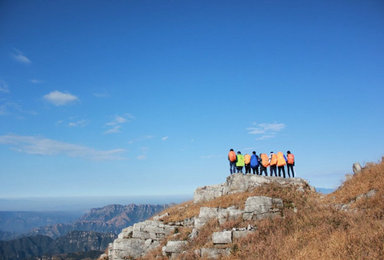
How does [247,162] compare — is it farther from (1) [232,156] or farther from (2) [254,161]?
(1) [232,156]

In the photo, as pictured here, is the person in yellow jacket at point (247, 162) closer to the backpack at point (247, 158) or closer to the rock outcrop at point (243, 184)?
the backpack at point (247, 158)

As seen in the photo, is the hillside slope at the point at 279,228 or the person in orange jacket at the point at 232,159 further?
the person in orange jacket at the point at 232,159

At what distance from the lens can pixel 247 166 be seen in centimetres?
2578

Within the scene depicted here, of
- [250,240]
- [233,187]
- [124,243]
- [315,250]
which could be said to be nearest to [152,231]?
[124,243]

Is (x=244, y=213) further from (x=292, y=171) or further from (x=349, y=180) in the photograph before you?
(x=292, y=171)

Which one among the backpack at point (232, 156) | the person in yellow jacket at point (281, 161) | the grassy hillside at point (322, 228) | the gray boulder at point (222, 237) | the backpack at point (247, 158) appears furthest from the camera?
the backpack at point (247, 158)

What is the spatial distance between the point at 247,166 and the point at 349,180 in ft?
31.4

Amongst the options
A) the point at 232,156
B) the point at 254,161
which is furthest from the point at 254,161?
the point at 232,156

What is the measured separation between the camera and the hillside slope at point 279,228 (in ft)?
31.5

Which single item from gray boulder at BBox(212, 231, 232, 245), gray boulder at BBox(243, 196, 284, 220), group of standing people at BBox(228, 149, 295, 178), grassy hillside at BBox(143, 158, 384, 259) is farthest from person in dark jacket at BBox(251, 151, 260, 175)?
gray boulder at BBox(212, 231, 232, 245)

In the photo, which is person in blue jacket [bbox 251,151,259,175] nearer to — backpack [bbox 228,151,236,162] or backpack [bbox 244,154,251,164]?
backpack [bbox 244,154,251,164]

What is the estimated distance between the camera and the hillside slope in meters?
9.59

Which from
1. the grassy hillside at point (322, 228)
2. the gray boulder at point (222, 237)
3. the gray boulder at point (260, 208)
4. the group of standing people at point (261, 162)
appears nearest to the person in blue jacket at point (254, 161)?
the group of standing people at point (261, 162)

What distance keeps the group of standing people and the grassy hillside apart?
541 centimetres
